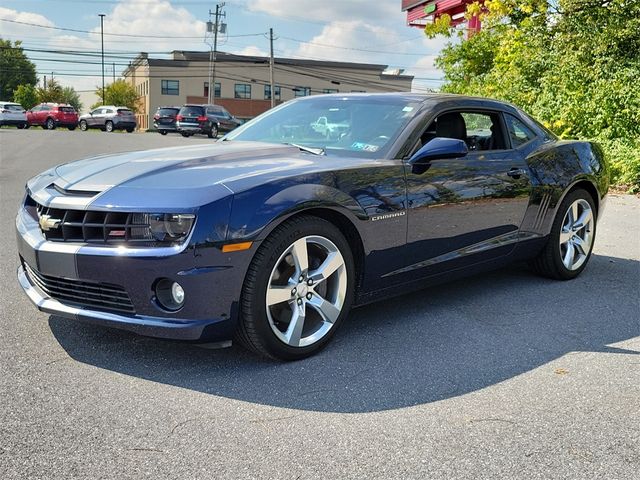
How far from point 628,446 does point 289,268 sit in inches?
68.9

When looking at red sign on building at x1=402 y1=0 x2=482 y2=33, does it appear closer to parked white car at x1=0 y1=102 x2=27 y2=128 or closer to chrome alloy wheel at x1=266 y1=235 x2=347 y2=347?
chrome alloy wheel at x1=266 y1=235 x2=347 y2=347

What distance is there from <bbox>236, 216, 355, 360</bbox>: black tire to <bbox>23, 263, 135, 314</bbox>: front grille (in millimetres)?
554

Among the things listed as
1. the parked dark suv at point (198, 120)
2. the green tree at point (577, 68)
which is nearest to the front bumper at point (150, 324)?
the green tree at point (577, 68)

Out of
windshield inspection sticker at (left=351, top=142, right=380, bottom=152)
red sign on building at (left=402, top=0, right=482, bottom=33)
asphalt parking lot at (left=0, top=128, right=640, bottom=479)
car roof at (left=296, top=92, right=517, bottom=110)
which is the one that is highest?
red sign on building at (left=402, top=0, right=482, bottom=33)

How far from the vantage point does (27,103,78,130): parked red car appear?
1636 inches

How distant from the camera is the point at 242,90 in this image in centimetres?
7100

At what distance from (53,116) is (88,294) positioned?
138 feet

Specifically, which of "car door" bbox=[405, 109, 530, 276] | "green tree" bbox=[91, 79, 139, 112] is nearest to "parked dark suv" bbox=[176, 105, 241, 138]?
"car door" bbox=[405, 109, 530, 276]

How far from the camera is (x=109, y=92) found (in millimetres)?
76625

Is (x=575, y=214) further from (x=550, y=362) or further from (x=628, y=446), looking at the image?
(x=628, y=446)

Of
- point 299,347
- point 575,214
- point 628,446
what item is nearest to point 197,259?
point 299,347

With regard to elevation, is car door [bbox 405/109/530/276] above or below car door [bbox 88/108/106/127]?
above

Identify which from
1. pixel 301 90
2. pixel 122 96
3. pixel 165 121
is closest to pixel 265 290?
pixel 165 121

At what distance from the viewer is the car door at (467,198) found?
407 centimetres
